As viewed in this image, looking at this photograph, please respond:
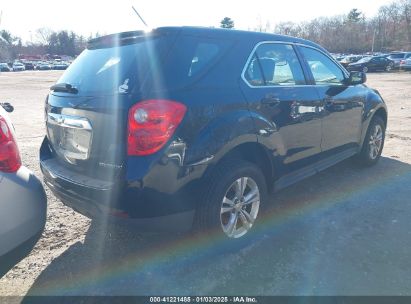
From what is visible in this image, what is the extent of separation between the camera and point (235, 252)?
2996 millimetres

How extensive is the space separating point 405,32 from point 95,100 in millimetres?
80392

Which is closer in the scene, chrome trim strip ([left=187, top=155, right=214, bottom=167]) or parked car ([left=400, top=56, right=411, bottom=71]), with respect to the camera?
chrome trim strip ([left=187, top=155, right=214, bottom=167])

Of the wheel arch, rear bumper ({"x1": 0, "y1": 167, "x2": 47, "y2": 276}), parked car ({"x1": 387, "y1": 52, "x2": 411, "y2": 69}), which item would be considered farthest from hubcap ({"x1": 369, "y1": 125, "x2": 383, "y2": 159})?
parked car ({"x1": 387, "y1": 52, "x2": 411, "y2": 69})

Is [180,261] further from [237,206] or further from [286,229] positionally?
[286,229]

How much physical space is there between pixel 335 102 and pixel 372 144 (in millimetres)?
1442

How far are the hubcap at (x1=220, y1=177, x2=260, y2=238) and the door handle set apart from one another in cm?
66

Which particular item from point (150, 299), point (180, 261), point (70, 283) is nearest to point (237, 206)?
point (180, 261)

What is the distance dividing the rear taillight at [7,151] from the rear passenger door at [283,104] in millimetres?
1717

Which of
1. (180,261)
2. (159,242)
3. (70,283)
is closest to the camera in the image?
(70,283)

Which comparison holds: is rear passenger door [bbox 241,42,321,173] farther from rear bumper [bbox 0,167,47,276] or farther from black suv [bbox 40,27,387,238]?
rear bumper [bbox 0,167,47,276]

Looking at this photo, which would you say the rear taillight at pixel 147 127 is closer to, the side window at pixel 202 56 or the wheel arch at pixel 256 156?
the side window at pixel 202 56

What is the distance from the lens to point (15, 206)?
2051mm

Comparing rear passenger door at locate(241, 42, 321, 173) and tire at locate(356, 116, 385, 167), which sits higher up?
rear passenger door at locate(241, 42, 321, 173)

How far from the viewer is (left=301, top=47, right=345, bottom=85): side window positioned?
3.81 meters
